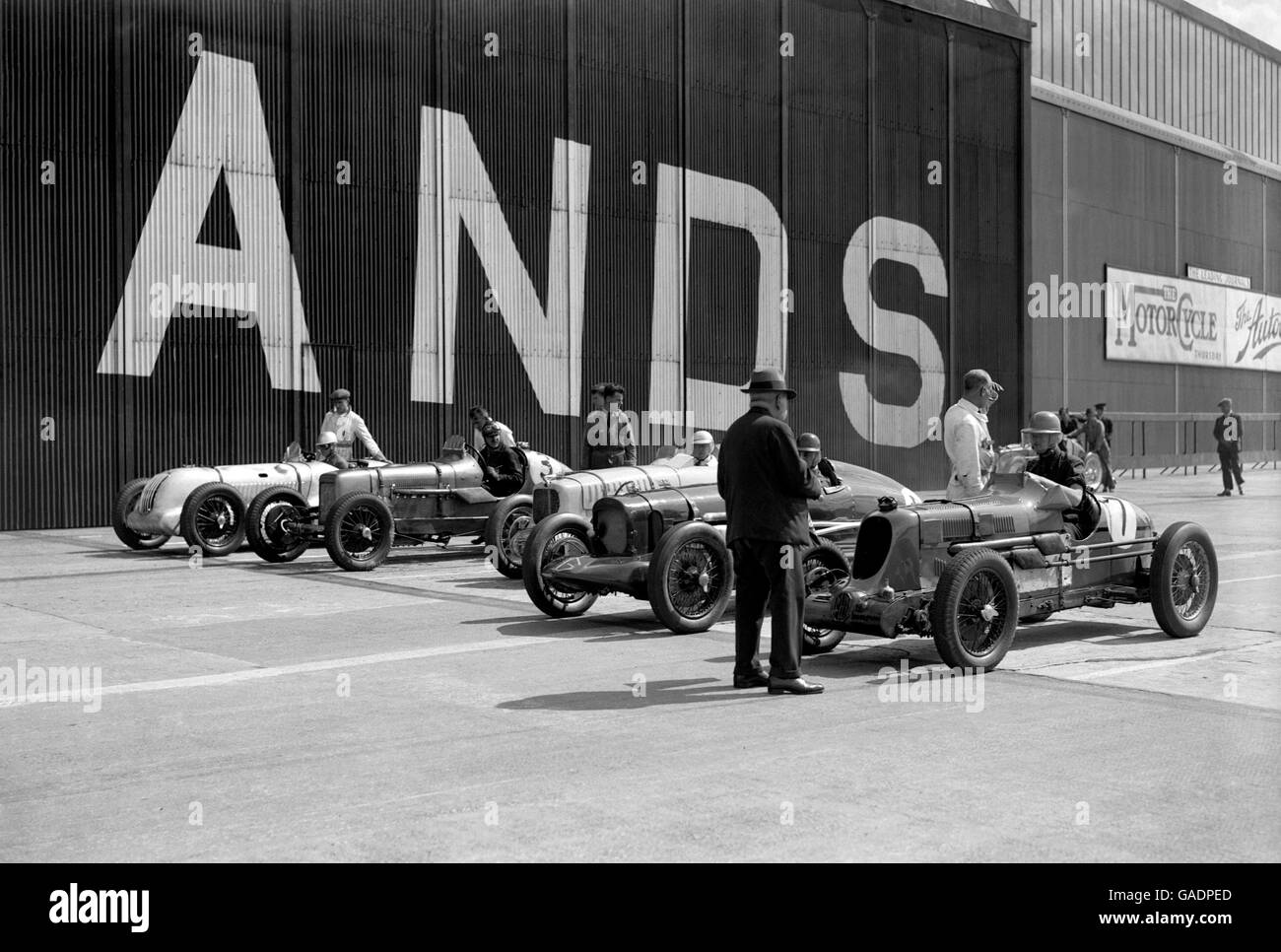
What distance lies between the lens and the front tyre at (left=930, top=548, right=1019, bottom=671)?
8977 millimetres

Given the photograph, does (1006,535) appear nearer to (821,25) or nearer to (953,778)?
(953,778)

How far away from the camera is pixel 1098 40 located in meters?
45.7

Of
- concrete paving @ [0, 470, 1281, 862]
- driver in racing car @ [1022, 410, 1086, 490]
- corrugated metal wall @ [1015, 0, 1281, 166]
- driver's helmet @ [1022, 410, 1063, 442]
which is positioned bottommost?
concrete paving @ [0, 470, 1281, 862]

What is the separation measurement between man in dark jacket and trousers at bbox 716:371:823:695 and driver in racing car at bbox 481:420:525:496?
8.57m

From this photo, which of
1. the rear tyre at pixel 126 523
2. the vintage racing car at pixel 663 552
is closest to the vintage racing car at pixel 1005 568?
the vintage racing car at pixel 663 552

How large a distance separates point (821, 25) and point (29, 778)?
93.0ft

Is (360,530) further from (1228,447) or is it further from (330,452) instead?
(1228,447)

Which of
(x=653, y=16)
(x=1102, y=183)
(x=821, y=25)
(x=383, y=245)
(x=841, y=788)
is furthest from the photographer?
(x=1102, y=183)

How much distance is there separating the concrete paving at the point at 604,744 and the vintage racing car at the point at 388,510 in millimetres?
3443

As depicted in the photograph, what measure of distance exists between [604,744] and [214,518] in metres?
11.3

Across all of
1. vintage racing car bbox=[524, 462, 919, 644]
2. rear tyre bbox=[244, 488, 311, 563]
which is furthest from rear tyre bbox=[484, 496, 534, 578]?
rear tyre bbox=[244, 488, 311, 563]

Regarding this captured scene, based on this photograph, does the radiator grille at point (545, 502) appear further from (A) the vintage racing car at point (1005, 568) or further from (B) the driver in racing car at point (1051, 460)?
(B) the driver in racing car at point (1051, 460)

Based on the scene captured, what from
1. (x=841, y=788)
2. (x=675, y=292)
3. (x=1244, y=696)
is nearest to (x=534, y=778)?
(x=841, y=788)

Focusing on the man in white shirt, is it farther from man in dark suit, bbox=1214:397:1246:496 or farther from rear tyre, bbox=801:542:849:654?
man in dark suit, bbox=1214:397:1246:496
